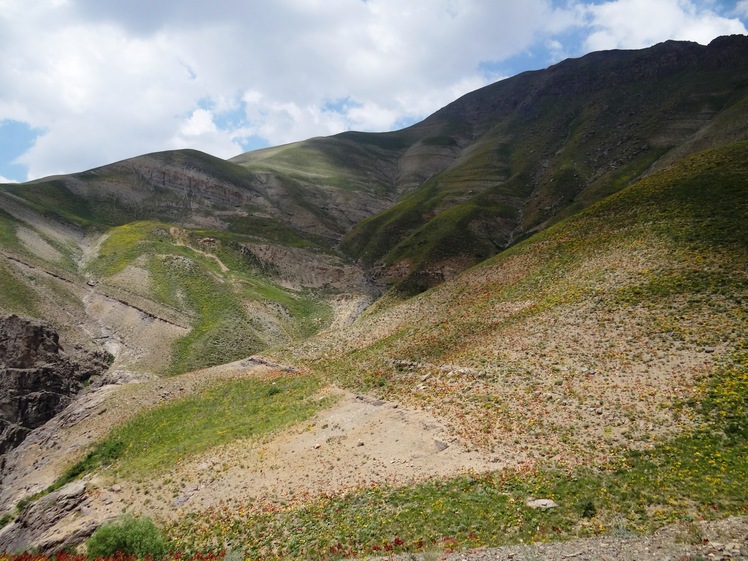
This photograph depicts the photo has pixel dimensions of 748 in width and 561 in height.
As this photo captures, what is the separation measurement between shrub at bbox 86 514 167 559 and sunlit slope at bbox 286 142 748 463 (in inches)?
566

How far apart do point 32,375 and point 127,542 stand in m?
30.4

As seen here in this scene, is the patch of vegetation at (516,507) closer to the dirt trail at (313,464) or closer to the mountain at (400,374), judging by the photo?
the mountain at (400,374)

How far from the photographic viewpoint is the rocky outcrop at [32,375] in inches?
1528

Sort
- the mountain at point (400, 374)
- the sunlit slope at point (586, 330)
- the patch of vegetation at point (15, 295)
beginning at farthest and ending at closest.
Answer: the patch of vegetation at point (15, 295)
the sunlit slope at point (586, 330)
the mountain at point (400, 374)

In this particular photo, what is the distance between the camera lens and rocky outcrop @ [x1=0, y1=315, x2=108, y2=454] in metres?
38.8

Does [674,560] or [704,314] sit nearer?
[674,560]

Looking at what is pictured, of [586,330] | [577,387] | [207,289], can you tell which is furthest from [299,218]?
[577,387]

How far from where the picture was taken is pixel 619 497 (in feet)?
53.0

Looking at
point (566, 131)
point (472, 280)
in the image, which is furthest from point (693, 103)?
point (472, 280)

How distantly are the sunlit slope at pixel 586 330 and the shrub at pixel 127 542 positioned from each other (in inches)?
566

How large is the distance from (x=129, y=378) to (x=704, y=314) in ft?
158

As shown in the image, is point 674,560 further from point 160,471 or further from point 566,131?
point 566,131

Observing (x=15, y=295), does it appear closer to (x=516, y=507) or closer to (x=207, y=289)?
(x=207, y=289)

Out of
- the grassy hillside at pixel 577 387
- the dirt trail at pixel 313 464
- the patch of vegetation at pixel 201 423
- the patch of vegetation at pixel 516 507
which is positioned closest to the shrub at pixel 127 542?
the patch of vegetation at pixel 516 507
